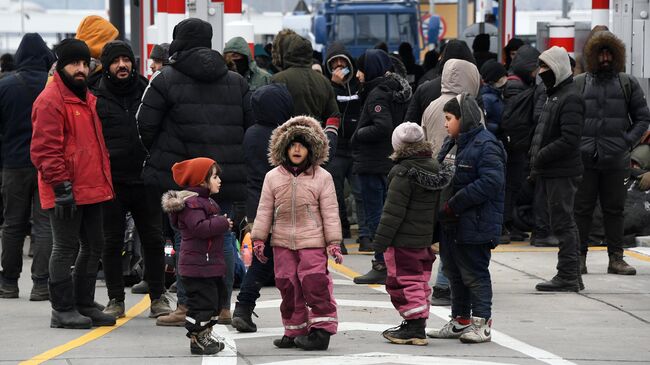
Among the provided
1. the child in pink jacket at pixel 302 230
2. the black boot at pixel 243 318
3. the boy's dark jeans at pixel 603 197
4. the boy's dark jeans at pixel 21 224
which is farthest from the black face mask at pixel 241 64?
the child in pink jacket at pixel 302 230

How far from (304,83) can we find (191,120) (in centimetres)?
241

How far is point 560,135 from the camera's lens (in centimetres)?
1193

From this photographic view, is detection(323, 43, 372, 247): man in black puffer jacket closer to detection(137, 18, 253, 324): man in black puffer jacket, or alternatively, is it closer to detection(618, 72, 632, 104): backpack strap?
detection(618, 72, 632, 104): backpack strap

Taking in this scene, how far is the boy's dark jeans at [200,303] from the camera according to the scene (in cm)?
904

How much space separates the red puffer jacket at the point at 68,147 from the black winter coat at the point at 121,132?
280 mm

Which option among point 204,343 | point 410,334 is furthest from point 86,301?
point 410,334

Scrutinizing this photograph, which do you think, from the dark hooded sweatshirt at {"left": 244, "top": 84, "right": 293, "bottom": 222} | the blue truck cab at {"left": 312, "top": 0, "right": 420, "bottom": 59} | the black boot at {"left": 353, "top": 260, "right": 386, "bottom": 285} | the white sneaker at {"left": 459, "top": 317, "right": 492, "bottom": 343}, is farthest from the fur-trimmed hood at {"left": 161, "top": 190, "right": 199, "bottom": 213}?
the blue truck cab at {"left": 312, "top": 0, "right": 420, "bottom": 59}

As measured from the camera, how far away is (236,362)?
8.77m

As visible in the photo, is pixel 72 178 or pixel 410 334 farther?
pixel 72 178

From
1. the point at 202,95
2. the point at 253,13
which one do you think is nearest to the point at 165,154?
the point at 202,95

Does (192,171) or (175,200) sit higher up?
(192,171)

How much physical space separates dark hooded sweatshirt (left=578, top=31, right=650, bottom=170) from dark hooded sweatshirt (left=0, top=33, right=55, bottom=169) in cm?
455

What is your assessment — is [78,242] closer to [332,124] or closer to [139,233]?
[139,233]

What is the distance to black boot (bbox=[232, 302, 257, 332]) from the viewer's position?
32.2 feet
